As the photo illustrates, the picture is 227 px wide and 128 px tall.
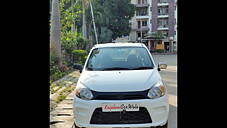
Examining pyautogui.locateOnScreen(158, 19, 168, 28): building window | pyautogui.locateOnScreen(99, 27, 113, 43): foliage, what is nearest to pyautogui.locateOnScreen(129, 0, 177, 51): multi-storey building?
pyautogui.locateOnScreen(158, 19, 168, 28): building window

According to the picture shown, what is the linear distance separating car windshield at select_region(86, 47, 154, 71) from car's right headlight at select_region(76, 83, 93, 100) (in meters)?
0.85

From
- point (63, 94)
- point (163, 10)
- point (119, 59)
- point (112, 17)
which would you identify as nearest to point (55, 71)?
point (63, 94)

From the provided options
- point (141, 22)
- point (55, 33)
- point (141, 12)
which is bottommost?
point (55, 33)

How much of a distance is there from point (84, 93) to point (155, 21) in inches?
2037

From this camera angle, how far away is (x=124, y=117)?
383 centimetres

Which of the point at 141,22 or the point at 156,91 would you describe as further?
the point at 141,22

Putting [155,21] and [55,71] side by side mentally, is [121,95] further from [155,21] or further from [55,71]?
[155,21]

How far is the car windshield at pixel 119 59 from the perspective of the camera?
4934 mm

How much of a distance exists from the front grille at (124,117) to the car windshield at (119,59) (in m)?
1.19

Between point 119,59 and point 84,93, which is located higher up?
point 119,59

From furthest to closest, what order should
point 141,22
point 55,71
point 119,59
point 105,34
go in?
point 141,22
point 105,34
point 55,71
point 119,59

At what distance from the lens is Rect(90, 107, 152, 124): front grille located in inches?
151

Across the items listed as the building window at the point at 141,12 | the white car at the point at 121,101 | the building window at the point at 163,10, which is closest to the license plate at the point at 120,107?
the white car at the point at 121,101
